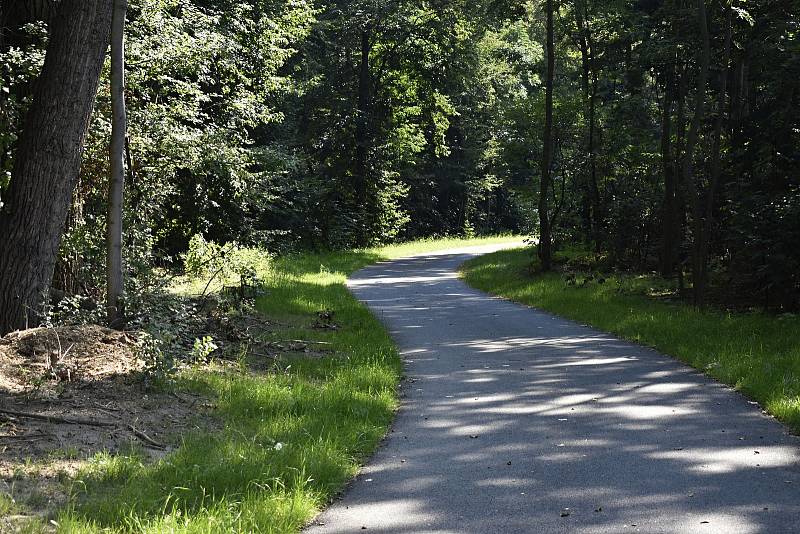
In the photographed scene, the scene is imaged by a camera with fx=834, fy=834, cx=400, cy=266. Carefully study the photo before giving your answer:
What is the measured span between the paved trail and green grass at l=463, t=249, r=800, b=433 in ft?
0.94

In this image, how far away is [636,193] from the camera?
23344mm

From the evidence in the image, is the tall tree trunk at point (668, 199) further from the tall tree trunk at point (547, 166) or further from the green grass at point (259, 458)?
the green grass at point (259, 458)

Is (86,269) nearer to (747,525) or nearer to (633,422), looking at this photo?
(633,422)

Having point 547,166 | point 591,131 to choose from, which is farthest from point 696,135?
point 591,131

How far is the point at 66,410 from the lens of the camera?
679cm

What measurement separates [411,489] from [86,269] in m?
7.47

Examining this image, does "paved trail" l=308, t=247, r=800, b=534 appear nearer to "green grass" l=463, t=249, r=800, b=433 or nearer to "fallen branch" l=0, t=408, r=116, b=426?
"green grass" l=463, t=249, r=800, b=433

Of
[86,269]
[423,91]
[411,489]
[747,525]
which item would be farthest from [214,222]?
[423,91]

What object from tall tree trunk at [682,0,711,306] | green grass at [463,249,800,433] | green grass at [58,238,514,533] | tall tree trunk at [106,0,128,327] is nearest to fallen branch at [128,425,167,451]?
green grass at [58,238,514,533]

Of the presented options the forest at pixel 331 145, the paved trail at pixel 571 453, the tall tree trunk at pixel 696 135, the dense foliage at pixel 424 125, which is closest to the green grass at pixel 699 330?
the paved trail at pixel 571 453

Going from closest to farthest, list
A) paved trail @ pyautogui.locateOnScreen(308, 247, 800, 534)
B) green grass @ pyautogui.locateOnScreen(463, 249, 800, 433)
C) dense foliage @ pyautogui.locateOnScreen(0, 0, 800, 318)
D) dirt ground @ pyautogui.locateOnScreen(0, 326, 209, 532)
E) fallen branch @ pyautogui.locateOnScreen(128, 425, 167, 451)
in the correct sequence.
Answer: paved trail @ pyautogui.locateOnScreen(308, 247, 800, 534), dirt ground @ pyautogui.locateOnScreen(0, 326, 209, 532), fallen branch @ pyautogui.locateOnScreen(128, 425, 167, 451), green grass @ pyautogui.locateOnScreen(463, 249, 800, 433), dense foliage @ pyautogui.locateOnScreen(0, 0, 800, 318)

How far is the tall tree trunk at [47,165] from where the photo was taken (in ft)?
28.1

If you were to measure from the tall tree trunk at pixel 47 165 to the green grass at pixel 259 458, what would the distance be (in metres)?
1.93

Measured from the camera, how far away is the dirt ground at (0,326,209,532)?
17.1ft
